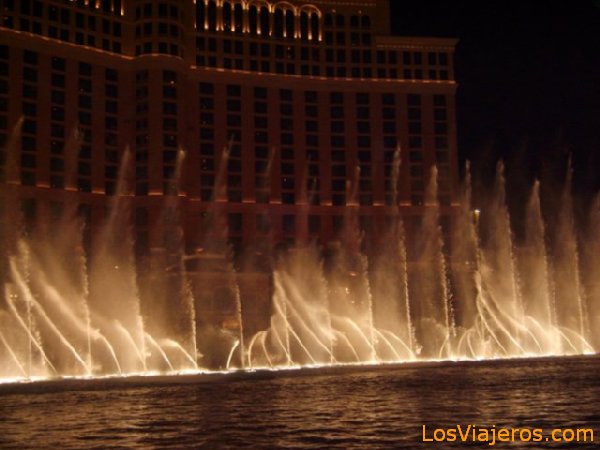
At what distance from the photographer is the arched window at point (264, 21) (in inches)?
3912

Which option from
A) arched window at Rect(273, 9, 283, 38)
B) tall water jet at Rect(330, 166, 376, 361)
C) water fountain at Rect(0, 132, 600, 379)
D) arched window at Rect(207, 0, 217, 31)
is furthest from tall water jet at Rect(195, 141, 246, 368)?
arched window at Rect(273, 9, 283, 38)

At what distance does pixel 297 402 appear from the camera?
28891 millimetres

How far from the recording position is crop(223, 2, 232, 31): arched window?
97.7m

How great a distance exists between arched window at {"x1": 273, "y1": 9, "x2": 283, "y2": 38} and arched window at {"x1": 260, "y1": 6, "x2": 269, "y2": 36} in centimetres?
94

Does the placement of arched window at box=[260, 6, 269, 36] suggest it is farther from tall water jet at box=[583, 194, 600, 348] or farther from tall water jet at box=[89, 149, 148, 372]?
tall water jet at box=[583, 194, 600, 348]

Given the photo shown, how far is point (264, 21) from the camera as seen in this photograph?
99.6 m

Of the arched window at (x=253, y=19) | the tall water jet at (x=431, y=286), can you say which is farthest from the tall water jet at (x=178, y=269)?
the tall water jet at (x=431, y=286)

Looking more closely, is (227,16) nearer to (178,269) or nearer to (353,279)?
(178,269)

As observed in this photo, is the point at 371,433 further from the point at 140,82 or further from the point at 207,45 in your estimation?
the point at 207,45

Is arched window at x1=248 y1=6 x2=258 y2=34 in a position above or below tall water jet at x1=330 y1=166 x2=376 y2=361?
above

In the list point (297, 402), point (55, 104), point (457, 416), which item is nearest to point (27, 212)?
point (55, 104)

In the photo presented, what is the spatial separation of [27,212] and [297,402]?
60.2 meters

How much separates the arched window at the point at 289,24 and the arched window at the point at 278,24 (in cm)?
61

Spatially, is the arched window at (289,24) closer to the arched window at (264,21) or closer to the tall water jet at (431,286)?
the arched window at (264,21)
